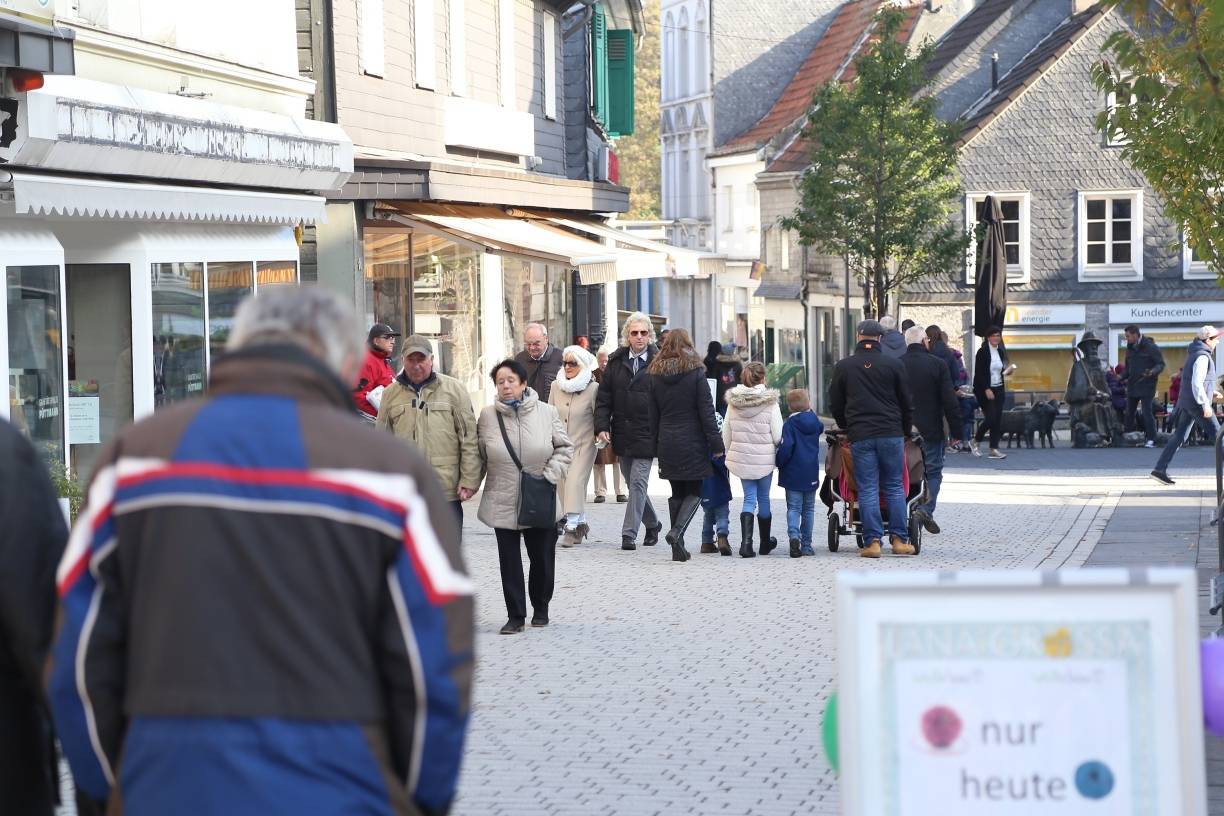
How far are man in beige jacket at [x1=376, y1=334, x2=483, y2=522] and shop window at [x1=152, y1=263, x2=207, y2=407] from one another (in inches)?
190

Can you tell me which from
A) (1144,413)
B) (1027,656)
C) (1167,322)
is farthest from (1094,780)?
(1167,322)

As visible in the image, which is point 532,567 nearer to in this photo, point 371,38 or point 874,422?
point 874,422

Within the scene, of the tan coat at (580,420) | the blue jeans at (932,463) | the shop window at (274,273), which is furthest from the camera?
the shop window at (274,273)

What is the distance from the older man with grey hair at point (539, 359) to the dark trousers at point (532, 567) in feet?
16.9

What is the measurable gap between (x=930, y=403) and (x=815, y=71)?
141 ft

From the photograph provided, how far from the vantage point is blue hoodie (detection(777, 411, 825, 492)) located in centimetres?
1530

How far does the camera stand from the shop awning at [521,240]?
20.2 meters

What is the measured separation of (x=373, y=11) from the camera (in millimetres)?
21469

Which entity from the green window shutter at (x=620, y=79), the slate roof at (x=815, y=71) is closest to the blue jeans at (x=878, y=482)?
the green window shutter at (x=620, y=79)

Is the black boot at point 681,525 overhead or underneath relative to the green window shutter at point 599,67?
underneath

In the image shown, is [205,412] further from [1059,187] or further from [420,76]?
[1059,187]

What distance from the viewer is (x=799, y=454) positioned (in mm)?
15328

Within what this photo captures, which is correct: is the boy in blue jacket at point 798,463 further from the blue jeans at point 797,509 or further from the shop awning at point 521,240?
the shop awning at point 521,240

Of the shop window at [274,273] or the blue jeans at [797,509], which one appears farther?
the shop window at [274,273]
